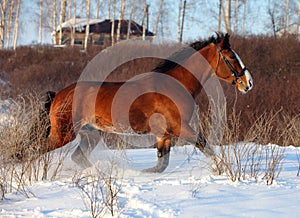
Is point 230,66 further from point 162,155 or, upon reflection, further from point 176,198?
point 176,198

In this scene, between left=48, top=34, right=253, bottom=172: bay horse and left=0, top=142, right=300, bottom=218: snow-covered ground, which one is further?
left=48, top=34, right=253, bottom=172: bay horse

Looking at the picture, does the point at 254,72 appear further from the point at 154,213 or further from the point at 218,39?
the point at 154,213

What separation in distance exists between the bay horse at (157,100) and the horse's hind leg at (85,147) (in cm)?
8

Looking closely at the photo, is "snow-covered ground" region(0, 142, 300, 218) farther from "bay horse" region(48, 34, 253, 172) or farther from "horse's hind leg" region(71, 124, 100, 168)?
"horse's hind leg" region(71, 124, 100, 168)

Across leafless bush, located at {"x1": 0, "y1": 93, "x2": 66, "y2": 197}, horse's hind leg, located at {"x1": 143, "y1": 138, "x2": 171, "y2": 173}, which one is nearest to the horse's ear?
horse's hind leg, located at {"x1": 143, "y1": 138, "x2": 171, "y2": 173}

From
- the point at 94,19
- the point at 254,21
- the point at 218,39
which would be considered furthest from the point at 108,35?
the point at 218,39

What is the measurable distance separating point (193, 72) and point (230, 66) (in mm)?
448

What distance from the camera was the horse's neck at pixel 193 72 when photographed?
5.08 m

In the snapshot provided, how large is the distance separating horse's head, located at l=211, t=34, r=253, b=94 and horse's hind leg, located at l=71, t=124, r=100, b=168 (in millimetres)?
1732

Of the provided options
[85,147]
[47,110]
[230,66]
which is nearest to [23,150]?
[47,110]

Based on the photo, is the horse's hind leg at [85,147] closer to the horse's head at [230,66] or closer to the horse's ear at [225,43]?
the horse's head at [230,66]

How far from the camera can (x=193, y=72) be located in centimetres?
513

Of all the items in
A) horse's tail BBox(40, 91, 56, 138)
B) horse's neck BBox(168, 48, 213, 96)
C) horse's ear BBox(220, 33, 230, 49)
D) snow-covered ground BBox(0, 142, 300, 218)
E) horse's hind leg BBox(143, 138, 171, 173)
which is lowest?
snow-covered ground BBox(0, 142, 300, 218)

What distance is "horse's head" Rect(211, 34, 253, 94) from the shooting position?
5.09 metres
